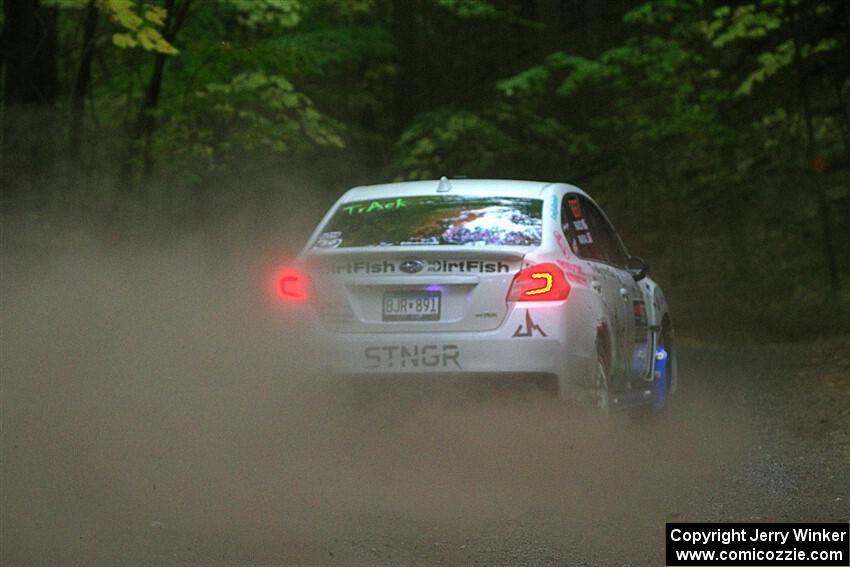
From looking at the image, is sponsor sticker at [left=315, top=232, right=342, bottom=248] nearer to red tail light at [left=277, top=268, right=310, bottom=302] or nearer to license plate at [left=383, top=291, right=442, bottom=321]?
red tail light at [left=277, top=268, right=310, bottom=302]

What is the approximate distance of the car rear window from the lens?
9.38 meters

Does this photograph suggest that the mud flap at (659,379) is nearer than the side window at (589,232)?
No

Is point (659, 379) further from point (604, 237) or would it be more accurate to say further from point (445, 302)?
point (445, 302)

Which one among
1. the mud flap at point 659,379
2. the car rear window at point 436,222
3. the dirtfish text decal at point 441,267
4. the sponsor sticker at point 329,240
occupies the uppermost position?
the car rear window at point 436,222

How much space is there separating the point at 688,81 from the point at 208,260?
27.2ft

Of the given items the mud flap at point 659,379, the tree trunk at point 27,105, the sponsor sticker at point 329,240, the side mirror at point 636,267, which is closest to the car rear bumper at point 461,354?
the sponsor sticker at point 329,240

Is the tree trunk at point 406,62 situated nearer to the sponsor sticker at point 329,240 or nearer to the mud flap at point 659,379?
the mud flap at point 659,379

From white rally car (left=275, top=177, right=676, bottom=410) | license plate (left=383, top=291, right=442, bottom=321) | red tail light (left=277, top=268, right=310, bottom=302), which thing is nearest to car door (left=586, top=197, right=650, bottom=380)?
white rally car (left=275, top=177, right=676, bottom=410)

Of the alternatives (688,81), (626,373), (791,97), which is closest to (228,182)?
(688,81)

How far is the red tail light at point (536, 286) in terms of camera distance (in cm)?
911

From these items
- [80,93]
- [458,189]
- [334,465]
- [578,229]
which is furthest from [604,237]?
[80,93]

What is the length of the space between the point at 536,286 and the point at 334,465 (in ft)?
4.94

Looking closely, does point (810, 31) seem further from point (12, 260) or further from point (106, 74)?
point (12, 260)

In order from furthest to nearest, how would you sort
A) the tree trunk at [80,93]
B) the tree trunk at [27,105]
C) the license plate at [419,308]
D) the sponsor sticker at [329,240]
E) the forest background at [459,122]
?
1. the forest background at [459,122]
2. the tree trunk at [80,93]
3. the tree trunk at [27,105]
4. the sponsor sticker at [329,240]
5. the license plate at [419,308]
